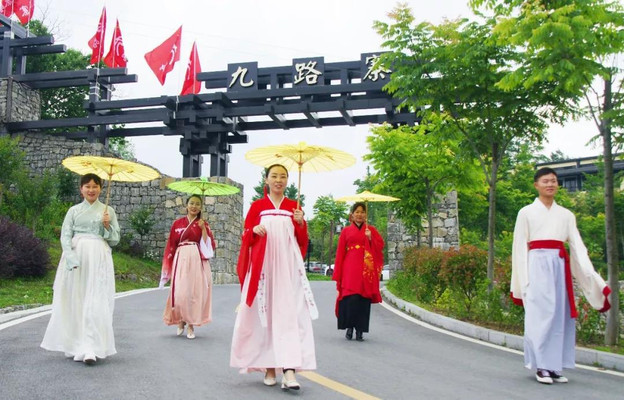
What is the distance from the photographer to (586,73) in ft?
26.0

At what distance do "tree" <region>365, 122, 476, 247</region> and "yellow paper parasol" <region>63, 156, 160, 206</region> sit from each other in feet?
37.7

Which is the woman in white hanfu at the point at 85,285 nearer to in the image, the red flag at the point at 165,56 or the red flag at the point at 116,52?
the red flag at the point at 165,56

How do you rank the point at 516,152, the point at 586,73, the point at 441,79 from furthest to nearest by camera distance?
the point at 516,152 < the point at 441,79 < the point at 586,73

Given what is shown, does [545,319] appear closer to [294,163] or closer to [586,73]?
[294,163]

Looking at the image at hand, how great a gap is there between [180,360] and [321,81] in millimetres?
17071

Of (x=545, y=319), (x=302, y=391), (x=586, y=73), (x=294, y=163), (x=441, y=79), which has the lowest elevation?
(x=302, y=391)

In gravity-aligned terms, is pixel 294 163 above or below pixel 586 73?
below

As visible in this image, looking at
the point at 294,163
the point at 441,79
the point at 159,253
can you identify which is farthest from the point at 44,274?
the point at 294,163

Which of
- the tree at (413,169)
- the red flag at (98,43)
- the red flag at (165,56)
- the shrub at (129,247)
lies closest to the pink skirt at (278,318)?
the tree at (413,169)

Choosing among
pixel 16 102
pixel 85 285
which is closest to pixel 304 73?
pixel 16 102

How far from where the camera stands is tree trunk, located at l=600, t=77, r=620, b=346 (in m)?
7.84

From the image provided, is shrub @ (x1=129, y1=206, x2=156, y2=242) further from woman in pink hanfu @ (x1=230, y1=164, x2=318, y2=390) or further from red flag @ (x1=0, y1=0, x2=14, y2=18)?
woman in pink hanfu @ (x1=230, y1=164, x2=318, y2=390)

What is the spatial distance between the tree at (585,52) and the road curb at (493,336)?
2.59 ft

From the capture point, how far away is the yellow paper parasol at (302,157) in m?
6.25
